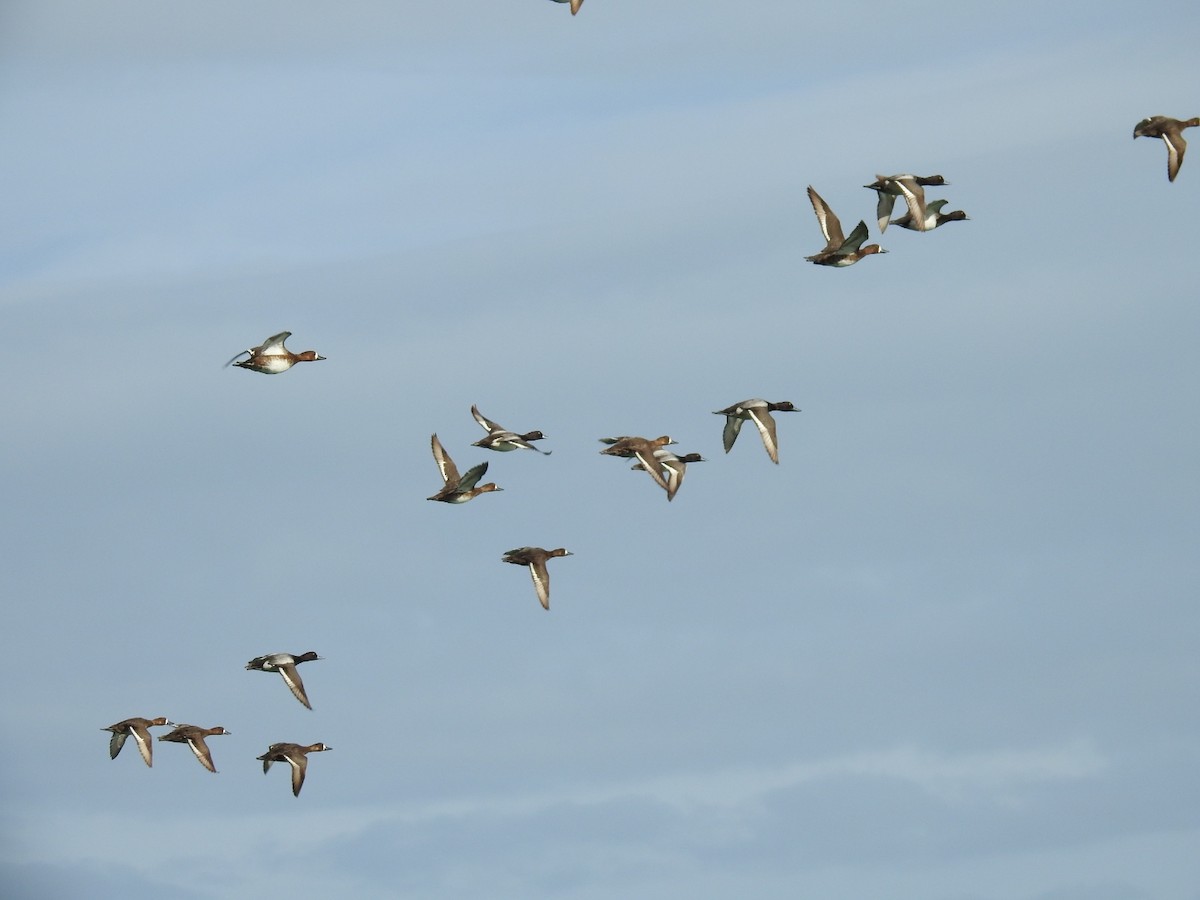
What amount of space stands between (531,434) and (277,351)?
29.7 feet

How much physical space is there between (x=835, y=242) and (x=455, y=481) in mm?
14655

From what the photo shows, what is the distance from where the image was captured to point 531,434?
2793 inches

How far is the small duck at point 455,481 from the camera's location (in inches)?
2530

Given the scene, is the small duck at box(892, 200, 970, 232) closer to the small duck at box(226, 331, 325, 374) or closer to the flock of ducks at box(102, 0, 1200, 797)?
the flock of ducks at box(102, 0, 1200, 797)

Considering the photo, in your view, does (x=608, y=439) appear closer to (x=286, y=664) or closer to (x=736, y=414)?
(x=736, y=414)

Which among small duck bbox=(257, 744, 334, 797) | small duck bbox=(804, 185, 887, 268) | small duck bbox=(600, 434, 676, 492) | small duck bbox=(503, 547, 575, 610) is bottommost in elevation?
small duck bbox=(257, 744, 334, 797)

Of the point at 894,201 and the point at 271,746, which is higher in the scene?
the point at 894,201

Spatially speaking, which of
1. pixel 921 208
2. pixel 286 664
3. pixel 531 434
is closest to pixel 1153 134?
pixel 921 208

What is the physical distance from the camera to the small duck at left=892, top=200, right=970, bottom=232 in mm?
66725

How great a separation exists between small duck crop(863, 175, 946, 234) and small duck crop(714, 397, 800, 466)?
6.84 meters

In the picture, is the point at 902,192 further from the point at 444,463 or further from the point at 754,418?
the point at 444,463

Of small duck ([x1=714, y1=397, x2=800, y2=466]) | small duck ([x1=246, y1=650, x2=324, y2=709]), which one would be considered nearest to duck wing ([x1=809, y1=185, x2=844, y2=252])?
small duck ([x1=714, y1=397, x2=800, y2=466])

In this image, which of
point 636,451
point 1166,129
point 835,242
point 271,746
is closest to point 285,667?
point 271,746

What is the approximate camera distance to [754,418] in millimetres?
70312
